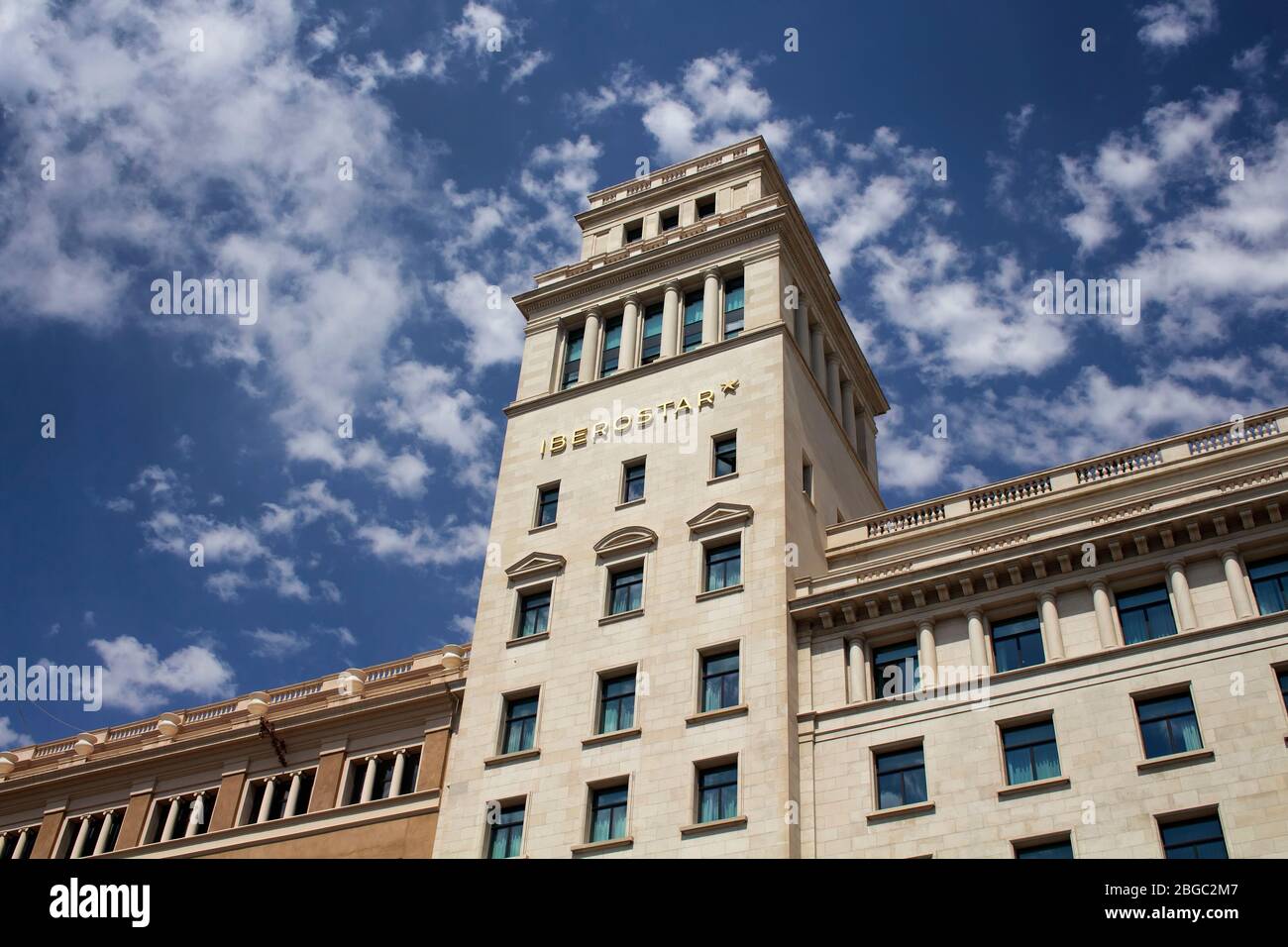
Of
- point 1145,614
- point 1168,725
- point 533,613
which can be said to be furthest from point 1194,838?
point 533,613

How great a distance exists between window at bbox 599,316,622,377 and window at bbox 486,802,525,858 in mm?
18987

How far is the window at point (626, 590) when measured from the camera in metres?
45.1

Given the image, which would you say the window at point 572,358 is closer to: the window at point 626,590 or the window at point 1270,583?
the window at point 626,590

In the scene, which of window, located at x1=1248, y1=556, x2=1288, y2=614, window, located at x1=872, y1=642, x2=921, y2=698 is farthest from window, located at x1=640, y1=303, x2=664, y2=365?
window, located at x1=1248, y1=556, x2=1288, y2=614

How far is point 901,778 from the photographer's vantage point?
37.7m

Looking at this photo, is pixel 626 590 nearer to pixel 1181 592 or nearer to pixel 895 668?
pixel 895 668

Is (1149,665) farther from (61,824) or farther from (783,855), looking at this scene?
(61,824)

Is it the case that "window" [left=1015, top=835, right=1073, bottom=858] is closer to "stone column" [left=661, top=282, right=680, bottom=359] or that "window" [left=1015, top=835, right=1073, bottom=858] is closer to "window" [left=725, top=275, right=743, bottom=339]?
"window" [left=725, top=275, right=743, bottom=339]

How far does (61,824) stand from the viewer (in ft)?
173

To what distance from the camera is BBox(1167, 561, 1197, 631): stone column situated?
3669cm

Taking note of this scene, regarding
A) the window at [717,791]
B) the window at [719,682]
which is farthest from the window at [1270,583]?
the window at [717,791]

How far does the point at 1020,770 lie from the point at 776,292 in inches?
910

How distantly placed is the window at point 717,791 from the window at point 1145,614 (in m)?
11.5
